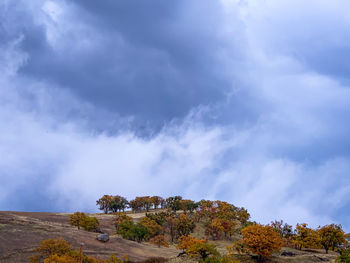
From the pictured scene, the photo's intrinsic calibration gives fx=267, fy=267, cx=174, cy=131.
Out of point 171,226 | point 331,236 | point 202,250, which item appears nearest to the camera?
point 202,250

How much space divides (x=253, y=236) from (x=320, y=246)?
34581 millimetres

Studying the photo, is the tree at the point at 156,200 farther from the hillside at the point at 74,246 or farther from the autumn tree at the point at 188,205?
the hillside at the point at 74,246

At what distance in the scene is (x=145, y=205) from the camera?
15612 centimetres

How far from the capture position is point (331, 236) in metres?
67.9

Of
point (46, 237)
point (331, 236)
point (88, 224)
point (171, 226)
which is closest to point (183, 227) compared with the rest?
point (171, 226)

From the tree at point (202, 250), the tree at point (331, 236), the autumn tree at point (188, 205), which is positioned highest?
the autumn tree at point (188, 205)

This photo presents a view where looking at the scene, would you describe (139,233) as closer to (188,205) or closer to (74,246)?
(74,246)

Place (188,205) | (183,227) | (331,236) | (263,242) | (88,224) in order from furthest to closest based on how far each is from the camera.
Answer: (188,205)
(183,227)
(88,224)
(331,236)
(263,242)

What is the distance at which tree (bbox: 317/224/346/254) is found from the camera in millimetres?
68062

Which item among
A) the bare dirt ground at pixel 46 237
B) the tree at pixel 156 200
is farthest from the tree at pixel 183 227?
the tree at pixel 156 200

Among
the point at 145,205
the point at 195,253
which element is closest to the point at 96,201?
the point at 145,205

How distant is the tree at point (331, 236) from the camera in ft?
223

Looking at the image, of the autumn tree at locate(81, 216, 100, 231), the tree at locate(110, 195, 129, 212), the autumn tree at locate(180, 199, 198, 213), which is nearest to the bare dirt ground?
the autumn tree at locate(81, 216, 100, 231)

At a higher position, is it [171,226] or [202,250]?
[171,226]
